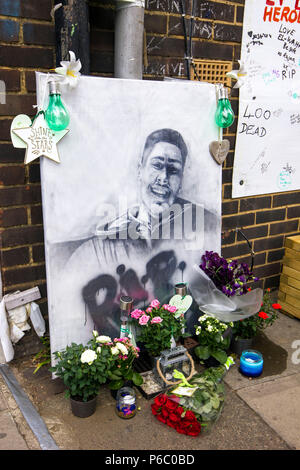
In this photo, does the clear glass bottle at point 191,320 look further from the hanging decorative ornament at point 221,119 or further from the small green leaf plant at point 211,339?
the hanging decorative ornament at point 221,119

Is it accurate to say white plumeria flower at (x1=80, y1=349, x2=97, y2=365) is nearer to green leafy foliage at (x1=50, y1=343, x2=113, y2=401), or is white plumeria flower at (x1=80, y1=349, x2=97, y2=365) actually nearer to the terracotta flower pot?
green leafy foliage at (x1=50, y1=343, x2=113, y2=401)

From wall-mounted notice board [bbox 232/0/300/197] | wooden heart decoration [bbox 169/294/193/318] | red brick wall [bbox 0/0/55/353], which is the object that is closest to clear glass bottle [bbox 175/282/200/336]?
wooden heart decoration [bbox 169/294/193/318]

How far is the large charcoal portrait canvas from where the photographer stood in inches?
97.7

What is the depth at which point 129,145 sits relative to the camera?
2639 millimetres

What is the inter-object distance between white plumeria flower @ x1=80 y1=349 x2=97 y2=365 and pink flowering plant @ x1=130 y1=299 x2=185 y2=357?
40 cm

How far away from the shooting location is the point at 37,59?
2.59 m

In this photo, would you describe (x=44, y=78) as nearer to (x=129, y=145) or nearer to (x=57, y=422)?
(x=129, y=145)

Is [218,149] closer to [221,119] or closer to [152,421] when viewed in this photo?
[221,119]

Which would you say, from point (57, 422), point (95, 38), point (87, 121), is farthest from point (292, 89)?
point (57, 422)

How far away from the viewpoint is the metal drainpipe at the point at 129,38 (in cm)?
264

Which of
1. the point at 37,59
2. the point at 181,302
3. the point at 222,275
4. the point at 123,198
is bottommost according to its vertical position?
the point at 181,302

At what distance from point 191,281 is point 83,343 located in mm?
831

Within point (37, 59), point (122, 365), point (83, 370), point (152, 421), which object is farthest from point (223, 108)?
point (152, 421)

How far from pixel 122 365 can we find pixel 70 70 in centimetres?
160
